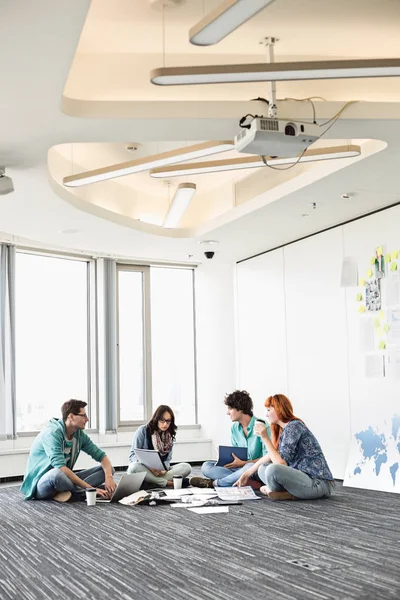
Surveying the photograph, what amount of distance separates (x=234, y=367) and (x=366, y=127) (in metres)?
5.64

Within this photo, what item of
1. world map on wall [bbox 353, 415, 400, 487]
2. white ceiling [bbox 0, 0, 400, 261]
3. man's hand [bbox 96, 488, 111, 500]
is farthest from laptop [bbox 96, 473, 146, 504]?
white ceiling [bbox 0, 0, 400, 261]

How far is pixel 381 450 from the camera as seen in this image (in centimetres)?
745

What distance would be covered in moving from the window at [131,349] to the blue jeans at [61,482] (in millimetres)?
3565

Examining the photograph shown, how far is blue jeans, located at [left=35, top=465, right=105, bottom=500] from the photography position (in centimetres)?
650

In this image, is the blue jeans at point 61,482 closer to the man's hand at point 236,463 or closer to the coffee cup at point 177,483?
the coffee cup at point 177,483

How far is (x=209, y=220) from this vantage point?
28.2ft

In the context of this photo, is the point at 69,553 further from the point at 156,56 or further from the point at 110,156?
the point at 110,156

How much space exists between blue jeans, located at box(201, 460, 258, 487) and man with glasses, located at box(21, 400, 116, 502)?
3.36ft

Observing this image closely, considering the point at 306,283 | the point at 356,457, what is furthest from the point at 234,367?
the point at 356,457

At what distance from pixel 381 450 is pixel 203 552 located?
357 centimetres

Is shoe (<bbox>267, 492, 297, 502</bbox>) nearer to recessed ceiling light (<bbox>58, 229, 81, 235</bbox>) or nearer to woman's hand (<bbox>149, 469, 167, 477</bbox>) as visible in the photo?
woman's hand (<bbox>149, 469, 167, 477</bbox>)

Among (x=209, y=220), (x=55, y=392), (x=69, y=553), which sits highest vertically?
(x=209, y=220)

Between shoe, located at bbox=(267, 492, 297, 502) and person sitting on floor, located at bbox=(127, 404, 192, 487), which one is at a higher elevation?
person sitting on floor, located at bbox=(127, 404, 192, 487)

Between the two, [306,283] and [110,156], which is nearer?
[110,156]
